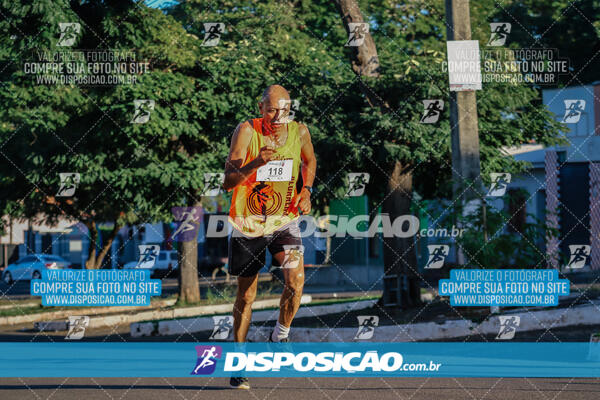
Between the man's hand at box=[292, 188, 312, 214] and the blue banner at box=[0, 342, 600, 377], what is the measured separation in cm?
158

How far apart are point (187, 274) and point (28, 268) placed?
28170 millimetres

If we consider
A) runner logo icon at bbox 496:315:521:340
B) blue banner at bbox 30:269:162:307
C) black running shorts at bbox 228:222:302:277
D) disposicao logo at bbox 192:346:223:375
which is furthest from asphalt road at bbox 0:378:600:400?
blue banner at bbox 30:269:162:307

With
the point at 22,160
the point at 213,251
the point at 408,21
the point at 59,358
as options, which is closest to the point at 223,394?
the point at 59,358

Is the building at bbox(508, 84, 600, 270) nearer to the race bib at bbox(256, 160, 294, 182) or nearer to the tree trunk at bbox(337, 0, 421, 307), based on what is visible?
the tree trunk at bbox(337, 0, 421, 307)

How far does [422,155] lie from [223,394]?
778cm

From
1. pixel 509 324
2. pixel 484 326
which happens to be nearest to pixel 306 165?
pixel 484 326

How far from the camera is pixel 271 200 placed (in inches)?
287

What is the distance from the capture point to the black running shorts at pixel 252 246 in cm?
716

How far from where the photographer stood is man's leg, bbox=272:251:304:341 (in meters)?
7.06

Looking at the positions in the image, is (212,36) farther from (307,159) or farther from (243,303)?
(243,303)

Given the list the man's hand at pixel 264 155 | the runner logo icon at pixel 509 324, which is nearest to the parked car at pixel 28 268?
the runner logo icon at pixel 509 324

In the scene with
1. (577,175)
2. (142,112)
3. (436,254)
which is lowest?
(436,254)

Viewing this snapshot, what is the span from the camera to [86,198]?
2267 centimetres

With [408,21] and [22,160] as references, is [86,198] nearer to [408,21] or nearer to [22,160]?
[22,160]
